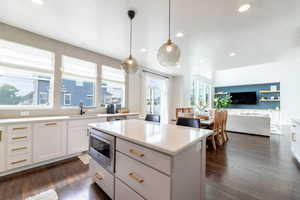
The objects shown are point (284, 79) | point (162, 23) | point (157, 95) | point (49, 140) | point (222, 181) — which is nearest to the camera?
point (222, 181)

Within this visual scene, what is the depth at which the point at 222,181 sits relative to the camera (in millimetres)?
2133

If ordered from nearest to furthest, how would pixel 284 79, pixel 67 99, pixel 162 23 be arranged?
pixel 162 23
pixel 67 99
pixel 284 79

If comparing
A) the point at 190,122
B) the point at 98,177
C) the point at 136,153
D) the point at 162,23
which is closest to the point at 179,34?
the point at 162,23

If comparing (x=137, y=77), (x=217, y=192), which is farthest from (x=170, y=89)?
(x=217, y=192)

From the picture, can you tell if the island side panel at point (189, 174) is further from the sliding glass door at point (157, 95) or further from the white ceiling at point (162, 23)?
the sliding glass door at point (157, 95)

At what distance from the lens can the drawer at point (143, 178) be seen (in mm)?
1060

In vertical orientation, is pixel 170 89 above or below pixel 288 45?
below

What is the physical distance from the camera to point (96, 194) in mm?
1823

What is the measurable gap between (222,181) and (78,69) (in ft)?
13.9

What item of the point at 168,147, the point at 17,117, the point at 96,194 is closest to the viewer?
the point at 168,147

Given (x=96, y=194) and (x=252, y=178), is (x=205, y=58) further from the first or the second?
(x=96, y=194)

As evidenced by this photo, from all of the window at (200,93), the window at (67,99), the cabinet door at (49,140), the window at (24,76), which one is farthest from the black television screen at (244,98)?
the window at (24,76)

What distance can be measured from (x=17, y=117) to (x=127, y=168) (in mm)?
2855

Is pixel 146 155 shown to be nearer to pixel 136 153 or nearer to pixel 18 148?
pixel 136 153
